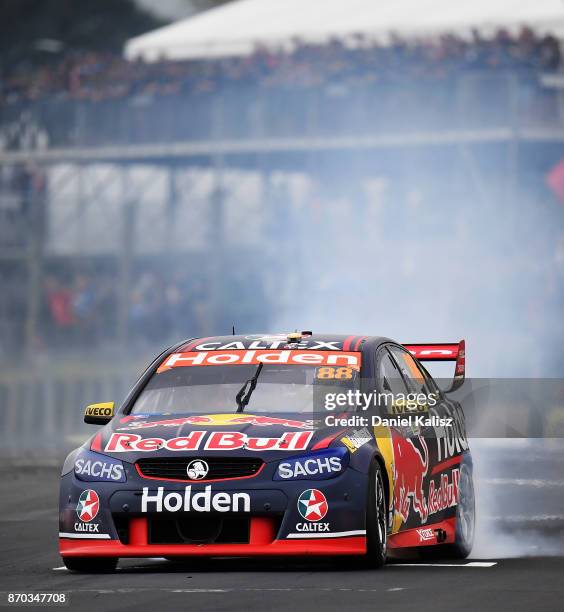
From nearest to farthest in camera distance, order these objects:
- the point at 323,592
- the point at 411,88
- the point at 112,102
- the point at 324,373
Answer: the point at 323,592 < the point at 324,373 < the point at 411,88 < the point at 112,102

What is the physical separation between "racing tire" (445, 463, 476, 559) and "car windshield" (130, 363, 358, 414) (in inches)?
48.8

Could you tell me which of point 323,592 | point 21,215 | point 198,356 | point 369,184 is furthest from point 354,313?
point 323,592

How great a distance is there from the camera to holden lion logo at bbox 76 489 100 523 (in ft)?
26.2

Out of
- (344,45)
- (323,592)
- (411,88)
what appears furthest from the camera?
(344,45)

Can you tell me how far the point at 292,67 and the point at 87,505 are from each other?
86.2ft

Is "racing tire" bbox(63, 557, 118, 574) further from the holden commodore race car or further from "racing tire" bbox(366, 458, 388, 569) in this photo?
"racing tire" bbox(366, 458, 388, 569)

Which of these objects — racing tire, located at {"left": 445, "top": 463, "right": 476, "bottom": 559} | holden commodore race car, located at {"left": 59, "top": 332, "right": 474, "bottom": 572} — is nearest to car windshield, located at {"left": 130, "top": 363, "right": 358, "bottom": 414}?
holden commodore race car, located at {"left": 59, "top": 332, "right": 474, "bottom": 572}

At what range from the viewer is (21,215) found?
34.3 meters

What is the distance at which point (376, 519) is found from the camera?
314 inches

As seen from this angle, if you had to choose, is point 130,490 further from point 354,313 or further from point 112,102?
point 112,102

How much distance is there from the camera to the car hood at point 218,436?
7957 mm

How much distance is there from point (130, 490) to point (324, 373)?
56.1 inches

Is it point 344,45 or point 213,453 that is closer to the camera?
point 213,453

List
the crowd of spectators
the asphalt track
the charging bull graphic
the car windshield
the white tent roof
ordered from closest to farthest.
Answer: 1. the asphalt track
2. the charging bull graphic
3. the car windshield
4. the crowd of spectators
5. the white tent roof
